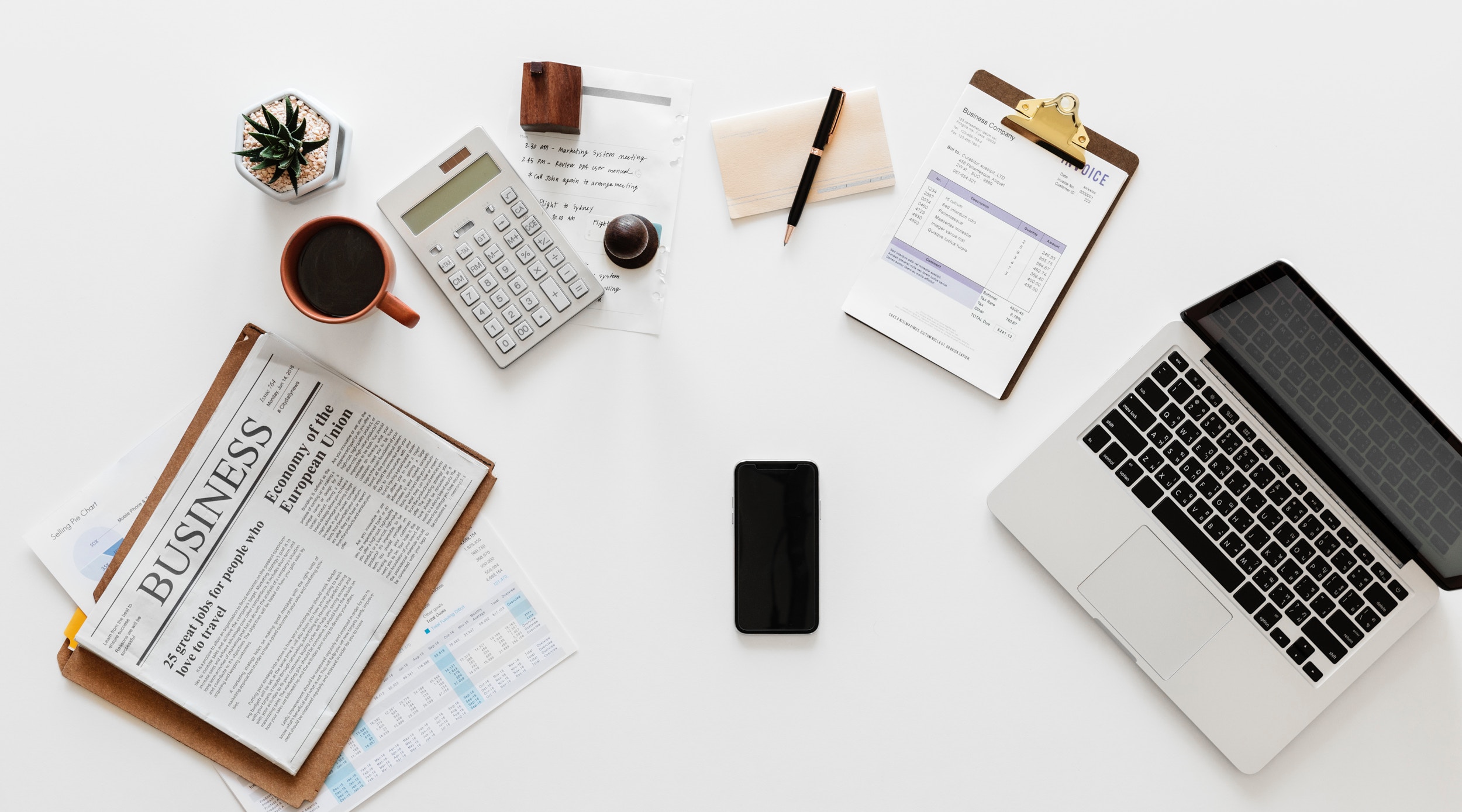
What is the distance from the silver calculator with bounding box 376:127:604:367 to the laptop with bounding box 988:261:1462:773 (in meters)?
0.51

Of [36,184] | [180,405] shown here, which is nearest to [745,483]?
[180,405]

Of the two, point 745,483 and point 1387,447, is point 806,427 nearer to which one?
point 745,483

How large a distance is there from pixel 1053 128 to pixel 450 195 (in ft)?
2.06

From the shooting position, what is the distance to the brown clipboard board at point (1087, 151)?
83 cm

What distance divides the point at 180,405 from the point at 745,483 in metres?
0.61

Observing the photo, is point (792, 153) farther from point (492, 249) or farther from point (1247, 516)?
point (1247, 516)

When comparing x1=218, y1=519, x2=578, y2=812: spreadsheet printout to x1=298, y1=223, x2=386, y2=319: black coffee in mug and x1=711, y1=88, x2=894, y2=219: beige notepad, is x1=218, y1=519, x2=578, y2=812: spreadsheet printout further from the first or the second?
x1=711, y1=88, x2=894, y2=219: beige notepad

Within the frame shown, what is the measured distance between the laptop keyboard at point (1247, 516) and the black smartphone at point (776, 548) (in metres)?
0.31

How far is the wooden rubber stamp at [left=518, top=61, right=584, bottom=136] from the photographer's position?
81cm

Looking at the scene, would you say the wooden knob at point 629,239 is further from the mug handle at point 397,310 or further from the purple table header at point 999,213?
the purple table header at point 999,213

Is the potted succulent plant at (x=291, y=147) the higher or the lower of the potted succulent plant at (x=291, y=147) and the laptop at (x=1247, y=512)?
the lower

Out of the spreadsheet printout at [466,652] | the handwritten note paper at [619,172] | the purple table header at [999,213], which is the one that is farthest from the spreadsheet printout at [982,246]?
the spreadsheet printout at [466,652]

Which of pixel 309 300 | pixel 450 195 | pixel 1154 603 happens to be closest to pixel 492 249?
pixel 450 195

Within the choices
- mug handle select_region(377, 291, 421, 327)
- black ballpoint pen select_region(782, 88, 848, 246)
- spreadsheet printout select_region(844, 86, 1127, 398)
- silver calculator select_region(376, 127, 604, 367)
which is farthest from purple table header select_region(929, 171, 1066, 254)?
mug handle select_region(377, 291, 421, 327)
